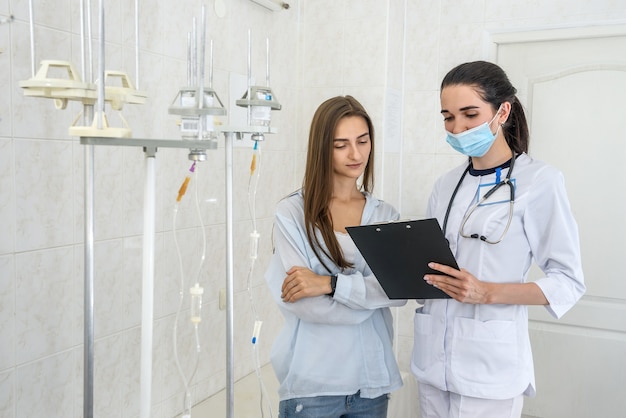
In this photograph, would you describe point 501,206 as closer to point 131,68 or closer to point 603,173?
point 131,68

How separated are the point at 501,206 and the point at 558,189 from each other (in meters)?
0.14

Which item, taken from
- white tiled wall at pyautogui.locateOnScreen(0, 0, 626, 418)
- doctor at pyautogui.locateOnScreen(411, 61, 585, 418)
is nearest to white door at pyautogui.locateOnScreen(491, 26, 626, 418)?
white tiled wall at pyautogui.locateOnScreen(0, 0, 626, 418)

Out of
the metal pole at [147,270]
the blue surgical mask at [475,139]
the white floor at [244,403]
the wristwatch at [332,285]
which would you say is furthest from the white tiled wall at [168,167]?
the blue surgical mask at [475,139]

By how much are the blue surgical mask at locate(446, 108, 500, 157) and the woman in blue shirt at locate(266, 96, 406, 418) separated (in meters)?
0.25

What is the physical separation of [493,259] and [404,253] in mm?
249

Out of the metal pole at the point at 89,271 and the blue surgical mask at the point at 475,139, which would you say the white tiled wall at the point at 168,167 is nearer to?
the metal pole at the point at 89,271

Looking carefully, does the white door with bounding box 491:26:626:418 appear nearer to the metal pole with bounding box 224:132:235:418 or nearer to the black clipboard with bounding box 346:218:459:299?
the black clipboard with bounding box 346:218:459:299

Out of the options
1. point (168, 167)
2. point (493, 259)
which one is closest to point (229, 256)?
point (493, 259)

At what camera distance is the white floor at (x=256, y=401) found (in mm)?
2540

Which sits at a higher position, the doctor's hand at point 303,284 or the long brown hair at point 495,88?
the long brown hair at point 495,88

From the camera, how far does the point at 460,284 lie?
1.49 meters

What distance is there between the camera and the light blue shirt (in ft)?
5.18

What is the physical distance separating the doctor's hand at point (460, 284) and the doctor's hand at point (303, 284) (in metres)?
0.26

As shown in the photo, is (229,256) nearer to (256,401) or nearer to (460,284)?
(460,284)
